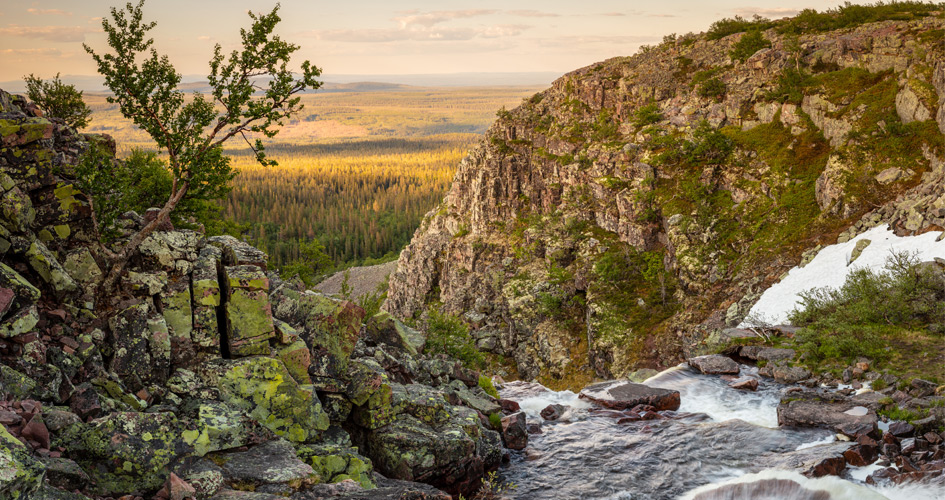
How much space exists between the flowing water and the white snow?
15343mm

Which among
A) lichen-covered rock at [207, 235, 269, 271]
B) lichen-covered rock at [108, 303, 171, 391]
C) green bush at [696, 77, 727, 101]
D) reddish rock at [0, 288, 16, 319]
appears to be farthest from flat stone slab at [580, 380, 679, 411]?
Answer: green bush at [696, 77, 727, 101]

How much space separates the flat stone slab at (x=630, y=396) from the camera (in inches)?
1228

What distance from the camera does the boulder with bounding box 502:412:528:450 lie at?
26.3 metres

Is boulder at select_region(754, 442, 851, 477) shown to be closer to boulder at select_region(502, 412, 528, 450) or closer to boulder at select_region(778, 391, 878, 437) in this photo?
boulder at select_region(778, 391, 878, 437)

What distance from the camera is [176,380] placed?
17.6 m

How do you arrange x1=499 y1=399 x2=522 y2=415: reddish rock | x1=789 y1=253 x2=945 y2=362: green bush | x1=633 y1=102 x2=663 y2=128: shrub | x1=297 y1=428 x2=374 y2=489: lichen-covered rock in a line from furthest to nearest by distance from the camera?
x1=633 y1=102 x2=663 y2=128: shrub, x1=789 y1=253 x2=945 y2=362: green bush, x1=499 y1=399 x2=522 y2=415: reddish rock, x1=297 y1=428 x2=374 y2=489: lichen-covered rock

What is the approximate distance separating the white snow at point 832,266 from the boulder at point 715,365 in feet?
33.7

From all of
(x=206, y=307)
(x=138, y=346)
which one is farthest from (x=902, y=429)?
(x=138, y=346)

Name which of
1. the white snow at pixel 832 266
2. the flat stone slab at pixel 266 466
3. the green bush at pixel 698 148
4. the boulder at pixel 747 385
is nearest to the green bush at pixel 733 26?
the green bush at pixel 698 148

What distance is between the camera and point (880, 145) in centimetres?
5466

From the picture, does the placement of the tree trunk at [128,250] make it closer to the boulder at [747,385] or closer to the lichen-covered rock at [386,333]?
the lichen-covered rock at [386,333]

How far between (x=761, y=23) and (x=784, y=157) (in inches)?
1385

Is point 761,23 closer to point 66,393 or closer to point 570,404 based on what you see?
point 570,404

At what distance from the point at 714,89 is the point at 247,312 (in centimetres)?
7432
